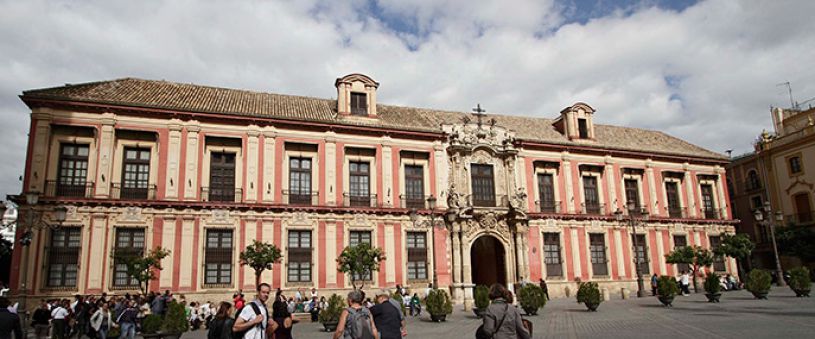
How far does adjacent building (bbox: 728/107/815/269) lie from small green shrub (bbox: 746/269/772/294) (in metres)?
16.3

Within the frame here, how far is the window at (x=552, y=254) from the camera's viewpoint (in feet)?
96.3

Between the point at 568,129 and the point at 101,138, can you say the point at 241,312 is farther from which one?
the point at 568,129

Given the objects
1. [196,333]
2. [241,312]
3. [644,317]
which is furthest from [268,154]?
[241,312]

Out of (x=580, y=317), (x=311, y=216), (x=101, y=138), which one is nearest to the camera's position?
(x=580, y=317)

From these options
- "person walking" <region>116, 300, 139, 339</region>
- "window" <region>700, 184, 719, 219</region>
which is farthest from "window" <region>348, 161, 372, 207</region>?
"window" <region>700, 184, 719, 219</region>

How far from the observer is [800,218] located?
3644cm

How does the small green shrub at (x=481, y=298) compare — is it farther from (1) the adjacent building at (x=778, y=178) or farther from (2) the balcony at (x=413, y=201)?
(1) the adjacent building at (x=778, y=178)

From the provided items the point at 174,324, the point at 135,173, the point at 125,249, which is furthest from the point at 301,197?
the point at 174,324

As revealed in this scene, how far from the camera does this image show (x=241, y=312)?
6930 mm

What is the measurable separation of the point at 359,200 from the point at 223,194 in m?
6.40

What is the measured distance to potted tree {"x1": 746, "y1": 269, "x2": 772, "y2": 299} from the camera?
65.1ft

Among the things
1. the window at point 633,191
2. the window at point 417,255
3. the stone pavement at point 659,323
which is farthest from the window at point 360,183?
the window at point 633,191

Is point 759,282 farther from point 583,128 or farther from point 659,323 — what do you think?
point 583,128

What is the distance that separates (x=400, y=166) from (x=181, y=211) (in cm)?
1068
